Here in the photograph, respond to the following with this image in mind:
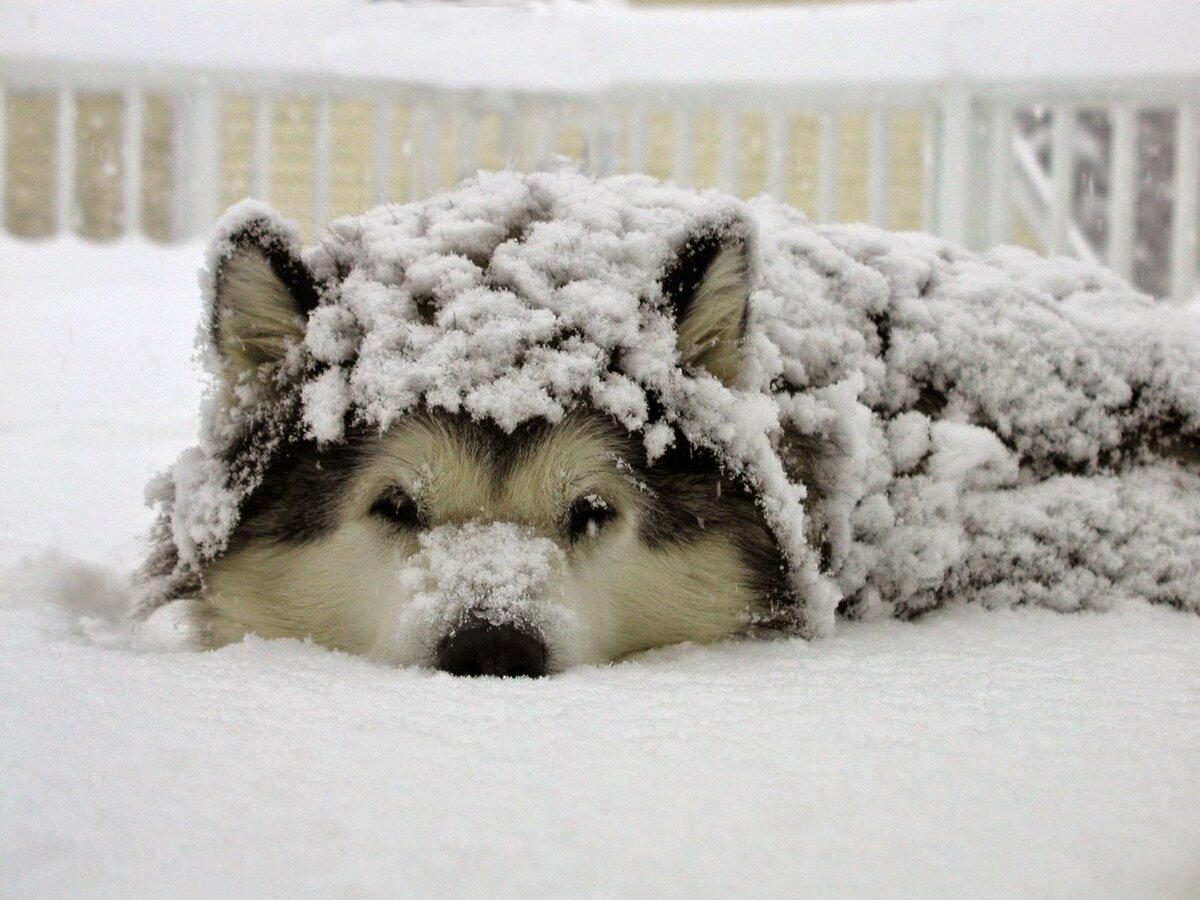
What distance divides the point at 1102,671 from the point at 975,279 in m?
1.28

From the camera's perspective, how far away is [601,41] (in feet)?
29.1

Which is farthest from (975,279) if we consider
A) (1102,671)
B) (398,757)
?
(398,757)

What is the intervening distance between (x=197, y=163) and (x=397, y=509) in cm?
698

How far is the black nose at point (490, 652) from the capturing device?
207 cm

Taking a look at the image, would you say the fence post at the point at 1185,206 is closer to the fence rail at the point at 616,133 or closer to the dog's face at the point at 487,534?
the fence rail at the point at 616,133

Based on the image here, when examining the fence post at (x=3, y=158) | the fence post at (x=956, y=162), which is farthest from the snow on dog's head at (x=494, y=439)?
the fence post at (x=3, y=158)

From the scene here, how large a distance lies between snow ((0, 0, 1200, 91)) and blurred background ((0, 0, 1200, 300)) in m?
0.02

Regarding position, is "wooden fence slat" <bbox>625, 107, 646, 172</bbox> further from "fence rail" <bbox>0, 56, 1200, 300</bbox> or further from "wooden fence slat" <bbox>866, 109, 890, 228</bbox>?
"wooden fence slat" <bbox>866, 109, 890, 228</bbox>

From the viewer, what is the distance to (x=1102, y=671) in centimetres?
204

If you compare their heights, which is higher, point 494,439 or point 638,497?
point 494,439

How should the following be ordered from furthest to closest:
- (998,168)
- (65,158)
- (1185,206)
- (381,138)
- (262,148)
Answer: (381,138)
(262,148)
(65,158)
(998,168)
(1185,206)

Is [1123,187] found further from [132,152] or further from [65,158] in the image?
[65,158]

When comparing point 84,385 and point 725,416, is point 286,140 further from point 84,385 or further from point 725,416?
point 725,416

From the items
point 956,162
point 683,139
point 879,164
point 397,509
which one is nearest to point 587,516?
point 397,509
